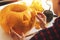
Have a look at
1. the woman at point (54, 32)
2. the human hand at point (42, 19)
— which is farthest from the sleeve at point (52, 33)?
the human hand at point (42, 19)

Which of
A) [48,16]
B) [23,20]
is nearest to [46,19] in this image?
[48,16]

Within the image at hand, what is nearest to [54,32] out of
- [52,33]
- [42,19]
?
[52,33]

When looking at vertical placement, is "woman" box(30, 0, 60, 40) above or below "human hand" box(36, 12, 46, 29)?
above

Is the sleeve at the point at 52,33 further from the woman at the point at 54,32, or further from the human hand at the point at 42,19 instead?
the human hand at the point at 42,19

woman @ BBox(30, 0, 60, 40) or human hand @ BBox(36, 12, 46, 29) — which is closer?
A: woman @ BBox(30, 0, 60, 40)

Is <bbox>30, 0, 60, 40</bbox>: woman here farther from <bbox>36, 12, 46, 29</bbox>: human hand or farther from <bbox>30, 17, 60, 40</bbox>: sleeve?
<bbox>36, 12, 46, 29</bbox>: human hand

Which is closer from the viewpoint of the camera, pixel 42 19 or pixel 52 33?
pixel 52 33

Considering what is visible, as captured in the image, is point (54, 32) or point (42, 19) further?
point (42, 19)

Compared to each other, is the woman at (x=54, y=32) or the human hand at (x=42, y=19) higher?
the woman at (x=54, y=32)

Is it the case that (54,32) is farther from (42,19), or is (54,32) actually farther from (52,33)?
(42,19)

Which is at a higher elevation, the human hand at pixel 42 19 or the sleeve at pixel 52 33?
the sleeve at pixel 52 33

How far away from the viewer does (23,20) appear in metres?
0.63

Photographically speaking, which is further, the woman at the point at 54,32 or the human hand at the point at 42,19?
the human hand at the point at 42,19

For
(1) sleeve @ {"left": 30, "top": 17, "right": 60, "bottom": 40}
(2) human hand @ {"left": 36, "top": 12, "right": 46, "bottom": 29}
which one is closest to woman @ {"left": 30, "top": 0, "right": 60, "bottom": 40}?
(1) sleeve @ {"left": 30, "top": 17, "right": 60, "bottom": 40}
